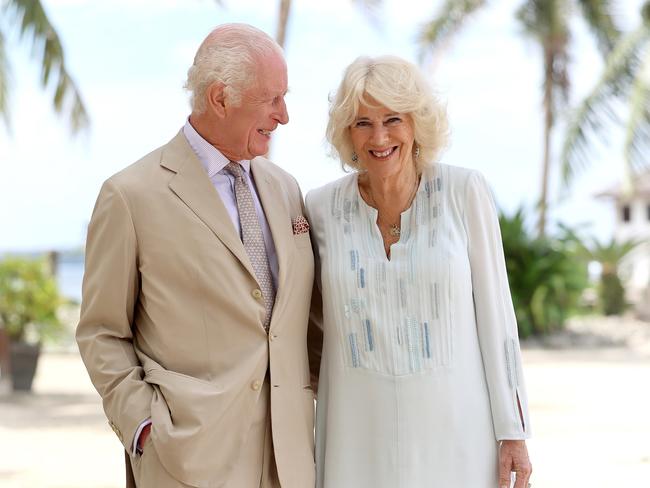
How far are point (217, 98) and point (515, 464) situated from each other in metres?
1.57

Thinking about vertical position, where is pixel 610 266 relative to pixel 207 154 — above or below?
above

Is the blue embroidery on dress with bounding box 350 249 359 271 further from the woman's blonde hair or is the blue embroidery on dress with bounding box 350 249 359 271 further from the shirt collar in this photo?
the shirt collar

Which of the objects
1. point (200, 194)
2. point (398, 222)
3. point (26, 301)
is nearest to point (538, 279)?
point (26, 301)

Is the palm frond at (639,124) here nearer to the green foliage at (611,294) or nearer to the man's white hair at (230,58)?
the green foliage at (611,294)

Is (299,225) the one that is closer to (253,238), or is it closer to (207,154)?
(253,238)

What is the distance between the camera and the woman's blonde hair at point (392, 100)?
3.37m

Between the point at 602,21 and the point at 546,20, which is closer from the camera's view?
the point at 602,21

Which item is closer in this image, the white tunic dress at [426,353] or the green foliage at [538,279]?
the white tunic dress at [426,353]

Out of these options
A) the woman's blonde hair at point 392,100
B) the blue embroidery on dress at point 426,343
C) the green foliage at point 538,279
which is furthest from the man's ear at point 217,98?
the green foliage at point 538,279

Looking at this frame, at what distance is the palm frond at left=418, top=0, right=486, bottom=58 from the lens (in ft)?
83.3

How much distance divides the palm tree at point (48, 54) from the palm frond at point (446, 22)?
13685mm

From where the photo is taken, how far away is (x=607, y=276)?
1923 cm

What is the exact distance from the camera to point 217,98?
10.7ft

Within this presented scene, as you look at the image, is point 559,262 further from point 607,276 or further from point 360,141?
point 360,141
